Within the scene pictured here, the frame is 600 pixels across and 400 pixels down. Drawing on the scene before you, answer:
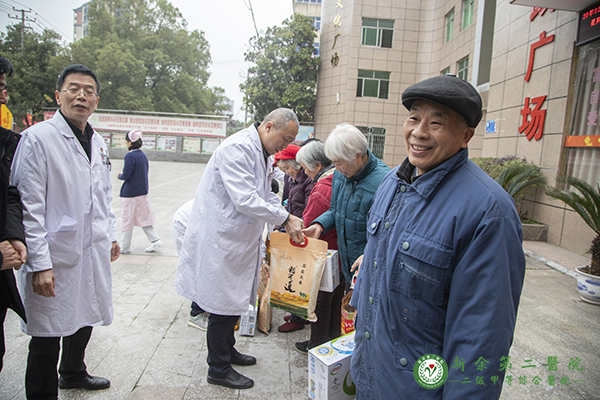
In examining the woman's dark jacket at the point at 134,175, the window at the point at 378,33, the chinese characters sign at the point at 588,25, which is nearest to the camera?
the woman's dark jacket at the point at 134,175

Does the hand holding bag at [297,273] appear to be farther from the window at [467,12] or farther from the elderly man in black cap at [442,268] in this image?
the window at [467,12]

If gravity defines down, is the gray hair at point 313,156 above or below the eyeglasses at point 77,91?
below

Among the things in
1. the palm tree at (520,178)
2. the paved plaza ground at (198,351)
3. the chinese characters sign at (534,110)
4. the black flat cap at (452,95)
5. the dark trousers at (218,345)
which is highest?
the chinese characters sign at (534,110)

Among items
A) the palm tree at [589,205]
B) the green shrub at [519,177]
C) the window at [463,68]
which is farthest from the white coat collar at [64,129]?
the window at [463,68]

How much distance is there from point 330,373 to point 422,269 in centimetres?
113

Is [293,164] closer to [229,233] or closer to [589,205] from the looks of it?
[229,233]

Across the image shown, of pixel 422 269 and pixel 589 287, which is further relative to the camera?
pixel 589 287

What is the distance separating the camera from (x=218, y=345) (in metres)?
2.40

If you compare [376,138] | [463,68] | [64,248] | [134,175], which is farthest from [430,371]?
[376,138]

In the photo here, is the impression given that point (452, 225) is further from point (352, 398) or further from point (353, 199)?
point (352, 398)

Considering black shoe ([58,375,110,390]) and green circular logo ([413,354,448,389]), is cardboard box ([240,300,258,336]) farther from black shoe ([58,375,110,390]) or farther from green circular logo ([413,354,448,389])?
green circular logo ([413,354,448,389])

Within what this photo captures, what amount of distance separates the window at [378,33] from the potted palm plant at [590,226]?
55.2 feet

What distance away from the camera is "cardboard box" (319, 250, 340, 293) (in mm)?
2396

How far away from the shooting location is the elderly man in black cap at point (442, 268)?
1073 mm
